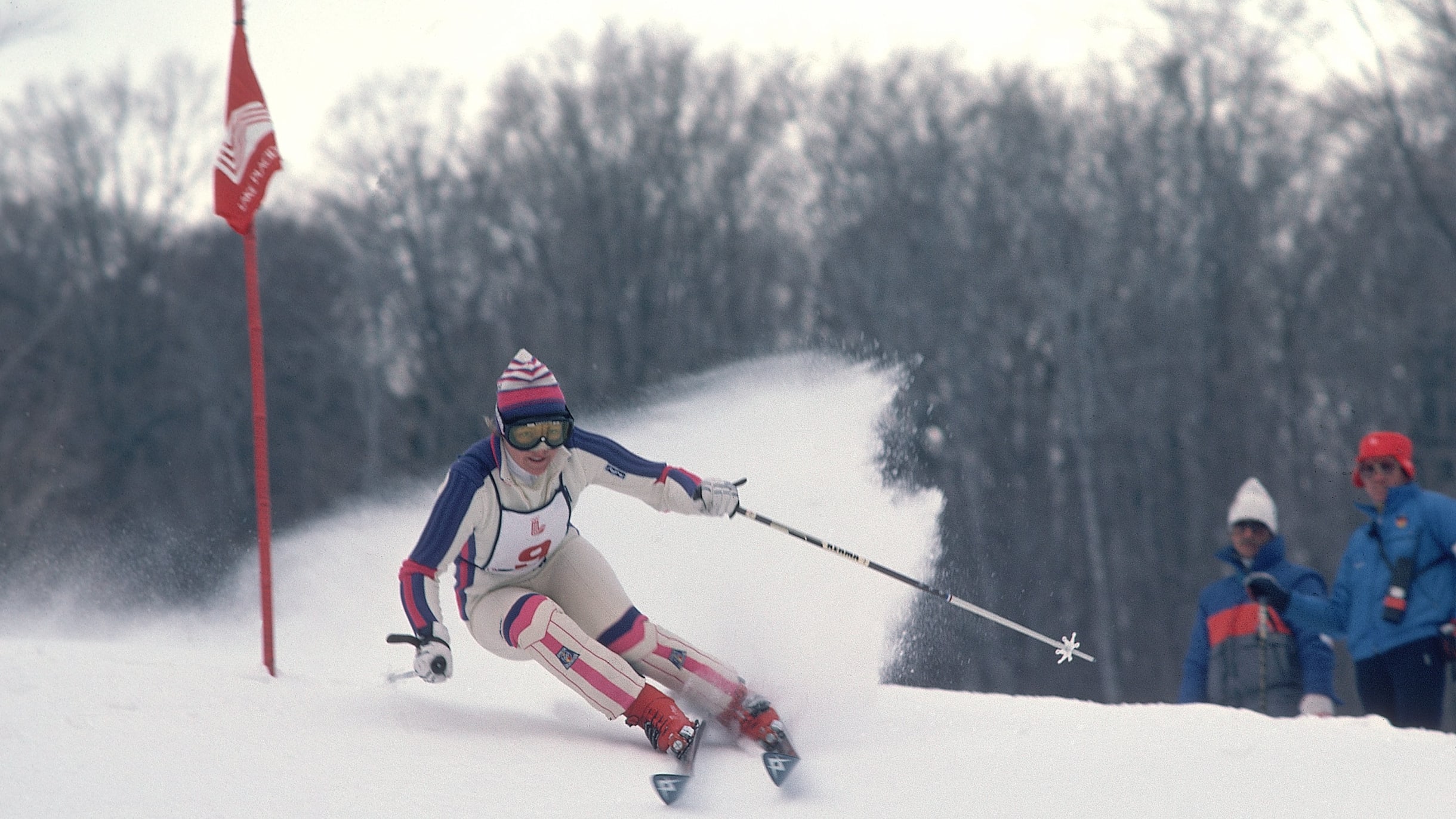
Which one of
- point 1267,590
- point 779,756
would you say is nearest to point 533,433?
point 779,756

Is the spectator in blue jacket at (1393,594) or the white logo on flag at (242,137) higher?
the white logo on flag at (242,137)

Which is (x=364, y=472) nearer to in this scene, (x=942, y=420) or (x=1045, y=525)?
(x=942, y=420)

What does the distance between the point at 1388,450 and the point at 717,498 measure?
2.68m

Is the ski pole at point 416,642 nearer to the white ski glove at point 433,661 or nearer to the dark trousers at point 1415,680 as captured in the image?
the white ski glove at point 433,661

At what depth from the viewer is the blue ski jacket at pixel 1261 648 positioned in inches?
223

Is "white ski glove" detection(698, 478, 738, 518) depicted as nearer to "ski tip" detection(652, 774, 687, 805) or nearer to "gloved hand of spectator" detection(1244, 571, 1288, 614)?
"ski tip" detection(652, 774, 687, 805)

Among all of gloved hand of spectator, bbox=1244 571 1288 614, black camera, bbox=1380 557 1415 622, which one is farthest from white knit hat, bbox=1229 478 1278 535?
black camera, bbox=1380 557 1415 622

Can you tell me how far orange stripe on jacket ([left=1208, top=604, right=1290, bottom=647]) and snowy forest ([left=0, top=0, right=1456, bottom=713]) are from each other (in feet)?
55.2

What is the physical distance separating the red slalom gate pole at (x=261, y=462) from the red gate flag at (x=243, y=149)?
5.0 inches

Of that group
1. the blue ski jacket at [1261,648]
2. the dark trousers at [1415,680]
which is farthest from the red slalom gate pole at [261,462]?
the dark trousers at [1415,680]

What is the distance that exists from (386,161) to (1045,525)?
1422cm

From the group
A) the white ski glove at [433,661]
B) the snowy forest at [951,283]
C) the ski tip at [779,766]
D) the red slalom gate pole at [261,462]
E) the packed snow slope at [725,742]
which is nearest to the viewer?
the packed snow slope at [725,742]

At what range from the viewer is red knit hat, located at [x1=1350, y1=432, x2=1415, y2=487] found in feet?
18.2

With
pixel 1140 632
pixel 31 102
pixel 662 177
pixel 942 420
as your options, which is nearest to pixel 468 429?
pixel 662 177
